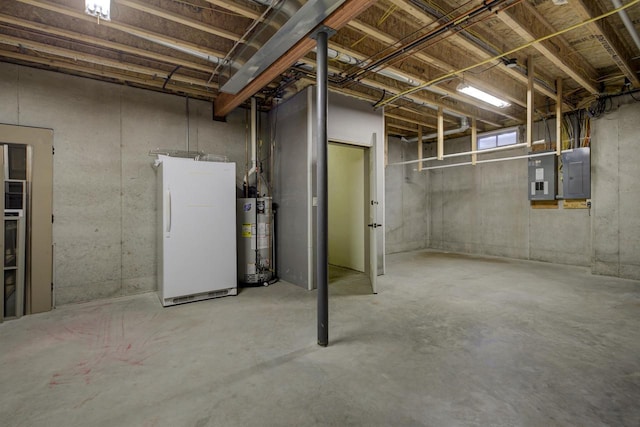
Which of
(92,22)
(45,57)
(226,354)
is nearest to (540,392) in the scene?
(226,354)

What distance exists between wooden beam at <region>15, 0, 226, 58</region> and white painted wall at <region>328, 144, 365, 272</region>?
2.48 metres

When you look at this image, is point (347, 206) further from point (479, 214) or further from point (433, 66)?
point (479, 214)

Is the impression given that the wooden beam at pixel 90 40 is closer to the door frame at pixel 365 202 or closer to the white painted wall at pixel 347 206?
the white painted wall at pixel 347 206

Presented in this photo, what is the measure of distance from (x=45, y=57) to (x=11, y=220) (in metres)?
1.81

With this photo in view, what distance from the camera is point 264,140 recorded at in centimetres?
511

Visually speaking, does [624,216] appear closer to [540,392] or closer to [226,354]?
[540,392]

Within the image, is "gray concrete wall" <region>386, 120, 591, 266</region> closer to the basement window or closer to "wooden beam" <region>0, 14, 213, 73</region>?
the basement window

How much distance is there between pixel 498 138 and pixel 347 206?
13.5 feet

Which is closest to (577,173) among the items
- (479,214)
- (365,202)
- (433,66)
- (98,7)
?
(479,214)

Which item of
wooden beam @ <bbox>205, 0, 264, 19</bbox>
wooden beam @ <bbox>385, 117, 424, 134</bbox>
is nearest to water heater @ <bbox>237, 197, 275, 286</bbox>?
wooden beam @ <bbox>205, 0, 264, 19</bbox>

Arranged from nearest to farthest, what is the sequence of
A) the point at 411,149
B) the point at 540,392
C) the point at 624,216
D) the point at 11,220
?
the point at 540,392 → the point at 11,220 → the point at 624,216 → the point at 411,149

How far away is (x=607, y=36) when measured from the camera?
3.27 metres

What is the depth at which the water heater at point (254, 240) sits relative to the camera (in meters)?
4.37

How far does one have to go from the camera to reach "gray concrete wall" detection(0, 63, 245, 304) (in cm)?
350
